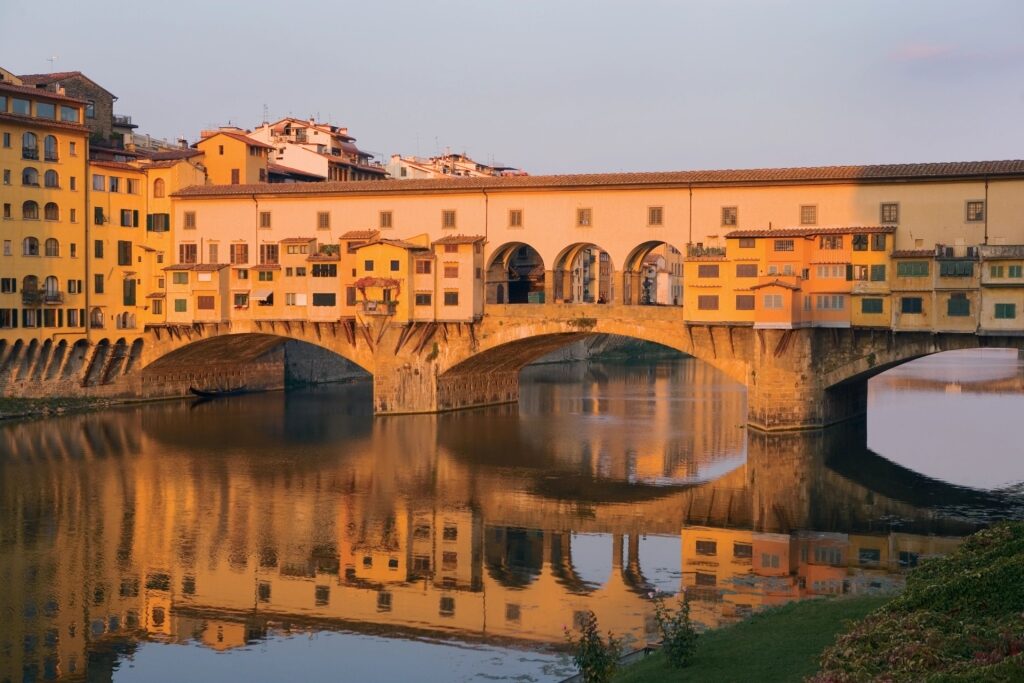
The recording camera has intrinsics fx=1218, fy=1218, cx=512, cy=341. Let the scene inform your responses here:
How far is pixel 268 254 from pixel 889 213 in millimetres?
29193

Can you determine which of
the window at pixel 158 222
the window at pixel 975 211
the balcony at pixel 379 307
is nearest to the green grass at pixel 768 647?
the window at pixel 975 211

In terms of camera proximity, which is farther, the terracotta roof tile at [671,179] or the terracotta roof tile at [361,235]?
the terracotta roof tile at [361,235]

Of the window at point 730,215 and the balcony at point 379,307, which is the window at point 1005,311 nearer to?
Answer: the window at point 730,215

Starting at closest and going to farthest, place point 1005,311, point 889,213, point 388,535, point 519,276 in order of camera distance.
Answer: point 388,535, point 1005,311, point 889,213, point 519,276

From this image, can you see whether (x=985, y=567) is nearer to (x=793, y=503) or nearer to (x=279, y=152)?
(x=793, y=503)

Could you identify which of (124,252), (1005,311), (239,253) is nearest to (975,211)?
(1005,311)

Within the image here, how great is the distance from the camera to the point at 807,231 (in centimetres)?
4847

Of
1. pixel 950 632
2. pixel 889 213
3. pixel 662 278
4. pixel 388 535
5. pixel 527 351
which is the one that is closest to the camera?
pixel 950 632

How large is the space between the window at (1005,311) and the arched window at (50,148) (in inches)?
1637

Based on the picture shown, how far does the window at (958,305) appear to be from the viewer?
1807 inches

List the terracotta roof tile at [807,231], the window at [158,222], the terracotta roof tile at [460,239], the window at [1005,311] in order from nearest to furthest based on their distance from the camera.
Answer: the window at [1005,311] < the terracotta roof tile at [807,231] < the terracotta roof tile at [460,239] < the window at [158,222]

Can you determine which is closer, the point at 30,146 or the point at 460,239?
the point at 460,239

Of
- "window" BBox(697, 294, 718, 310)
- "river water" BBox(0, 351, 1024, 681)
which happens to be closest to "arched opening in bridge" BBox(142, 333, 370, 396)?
"river water" BBox(0, 351, 1024, 681)

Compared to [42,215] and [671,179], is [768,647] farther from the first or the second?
[42,215]
